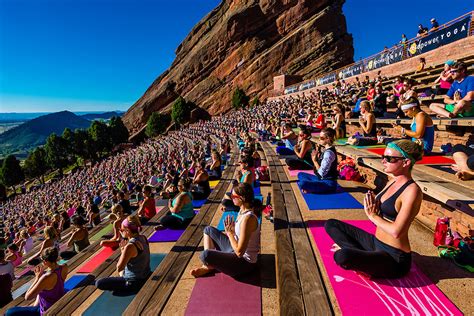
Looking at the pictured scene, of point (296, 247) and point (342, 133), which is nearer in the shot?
point (296, 247)

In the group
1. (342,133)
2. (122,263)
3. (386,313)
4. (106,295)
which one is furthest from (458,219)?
(342,133)

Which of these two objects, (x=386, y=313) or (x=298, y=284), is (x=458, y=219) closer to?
(x=386, y=313)

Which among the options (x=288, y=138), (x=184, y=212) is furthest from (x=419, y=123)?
(x=184, y=212)

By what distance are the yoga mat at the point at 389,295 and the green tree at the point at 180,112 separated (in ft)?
218

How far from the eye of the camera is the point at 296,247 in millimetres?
4266

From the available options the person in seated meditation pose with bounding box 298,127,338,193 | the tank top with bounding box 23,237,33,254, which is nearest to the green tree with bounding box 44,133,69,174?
the tank top with bounding box 23,237,33,254

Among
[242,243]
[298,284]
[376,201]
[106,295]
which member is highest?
[376,201]

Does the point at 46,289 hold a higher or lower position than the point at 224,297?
lower

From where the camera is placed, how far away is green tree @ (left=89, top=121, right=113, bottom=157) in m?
73.1

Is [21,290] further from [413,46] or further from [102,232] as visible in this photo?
[413,46]

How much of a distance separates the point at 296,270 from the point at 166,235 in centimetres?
420

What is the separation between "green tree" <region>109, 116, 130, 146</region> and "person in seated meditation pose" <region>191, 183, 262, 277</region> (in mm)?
78455

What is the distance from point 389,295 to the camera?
309 centimetres

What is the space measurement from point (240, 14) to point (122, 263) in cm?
7598
